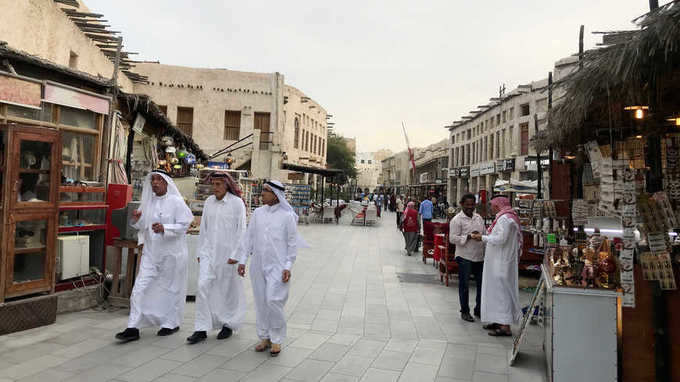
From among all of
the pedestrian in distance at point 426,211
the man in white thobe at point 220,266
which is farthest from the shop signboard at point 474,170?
the man in white thobe at point 220,266

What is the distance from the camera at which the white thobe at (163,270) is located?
470cm

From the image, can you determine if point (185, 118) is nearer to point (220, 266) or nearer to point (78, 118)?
point (78, 118)

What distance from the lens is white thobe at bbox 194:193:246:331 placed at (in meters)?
4.70

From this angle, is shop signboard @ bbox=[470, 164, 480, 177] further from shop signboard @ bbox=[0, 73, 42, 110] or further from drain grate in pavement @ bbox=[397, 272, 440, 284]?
shop signboard @ bbox=[0, 73, 42, 110]

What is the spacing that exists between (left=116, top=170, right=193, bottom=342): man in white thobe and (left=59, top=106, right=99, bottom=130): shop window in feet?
7.91

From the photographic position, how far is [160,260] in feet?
15.9

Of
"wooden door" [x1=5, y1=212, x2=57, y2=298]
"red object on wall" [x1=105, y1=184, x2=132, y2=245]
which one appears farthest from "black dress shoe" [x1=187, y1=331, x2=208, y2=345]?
"red object on wall" [x1=105, y1=184, x2=132, y2=245]

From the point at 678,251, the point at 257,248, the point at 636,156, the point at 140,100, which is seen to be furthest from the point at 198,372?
the point at 140,100

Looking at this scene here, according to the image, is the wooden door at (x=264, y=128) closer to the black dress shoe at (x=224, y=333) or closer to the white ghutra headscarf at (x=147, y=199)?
the white ghutra headscarf at (x=147, y=199)

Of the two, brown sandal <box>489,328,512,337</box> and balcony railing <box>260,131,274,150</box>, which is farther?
balcony railing <box>260,131,274,150</box>

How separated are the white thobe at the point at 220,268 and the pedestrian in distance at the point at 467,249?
284 cm

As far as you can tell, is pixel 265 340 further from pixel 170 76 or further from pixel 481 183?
pixel 481 183

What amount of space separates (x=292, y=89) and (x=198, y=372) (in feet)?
93.4

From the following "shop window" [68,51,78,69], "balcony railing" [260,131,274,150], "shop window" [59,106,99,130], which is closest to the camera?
"shop window" [59,106,99,130]
